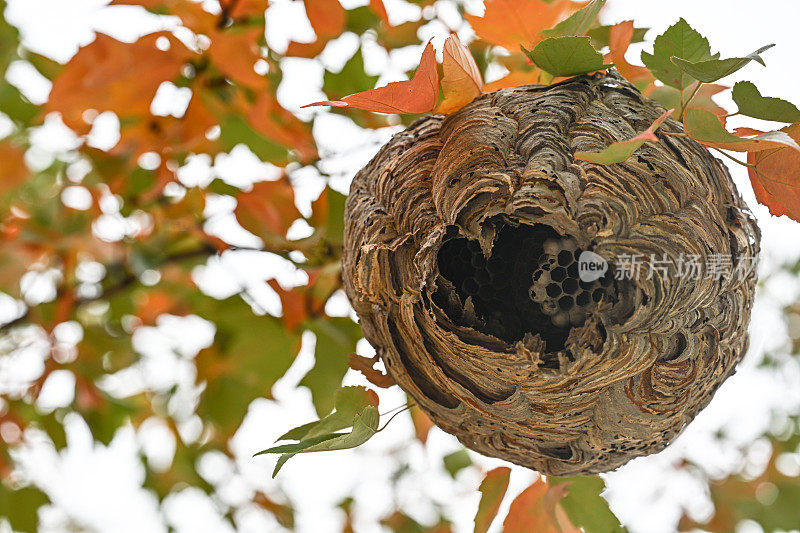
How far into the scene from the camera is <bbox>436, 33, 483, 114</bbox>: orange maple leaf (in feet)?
1.74

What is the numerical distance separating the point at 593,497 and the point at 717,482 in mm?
1381

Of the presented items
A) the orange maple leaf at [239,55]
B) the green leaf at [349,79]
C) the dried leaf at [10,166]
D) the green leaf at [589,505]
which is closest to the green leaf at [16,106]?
the dried leaf at [10,166]

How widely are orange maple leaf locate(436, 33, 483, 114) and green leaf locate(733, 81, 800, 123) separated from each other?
20 cm

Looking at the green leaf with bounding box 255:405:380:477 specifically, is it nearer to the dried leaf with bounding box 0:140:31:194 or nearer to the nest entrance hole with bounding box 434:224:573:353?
the nest entrance hole with bounding box 434:224:573:353

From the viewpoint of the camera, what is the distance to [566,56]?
52 centimetres

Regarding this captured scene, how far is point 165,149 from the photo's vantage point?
1059mm

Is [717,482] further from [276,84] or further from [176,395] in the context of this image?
[276,84]

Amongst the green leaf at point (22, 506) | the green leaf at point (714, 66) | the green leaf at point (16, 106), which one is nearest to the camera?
the green leaf at point (714, 66)

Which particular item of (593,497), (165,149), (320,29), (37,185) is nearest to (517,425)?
(593,497)

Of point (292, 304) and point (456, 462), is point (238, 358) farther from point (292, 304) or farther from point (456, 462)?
point (456, 462)

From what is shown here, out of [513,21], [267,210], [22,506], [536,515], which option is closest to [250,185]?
[267,210]

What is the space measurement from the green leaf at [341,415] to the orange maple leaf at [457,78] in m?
0.24

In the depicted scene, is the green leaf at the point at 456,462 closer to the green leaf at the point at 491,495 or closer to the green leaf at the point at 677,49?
the green leaf at the point at 491,495

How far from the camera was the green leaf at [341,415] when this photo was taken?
0.49 metres
